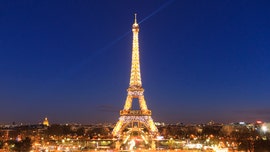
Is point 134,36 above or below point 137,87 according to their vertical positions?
above

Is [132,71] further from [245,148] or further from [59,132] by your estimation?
[59,132]

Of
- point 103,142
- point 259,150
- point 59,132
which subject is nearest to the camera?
point 259,150

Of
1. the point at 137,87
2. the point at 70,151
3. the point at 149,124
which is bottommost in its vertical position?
the point at 70,151

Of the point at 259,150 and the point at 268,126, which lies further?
the point at 268,126

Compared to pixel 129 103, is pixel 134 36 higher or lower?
higher

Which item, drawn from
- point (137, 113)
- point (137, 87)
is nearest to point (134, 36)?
point (137, 87)

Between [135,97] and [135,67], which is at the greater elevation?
[135,67]

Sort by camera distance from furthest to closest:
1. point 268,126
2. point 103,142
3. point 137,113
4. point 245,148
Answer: point 268,126 → point 137,113 → point 103,142 → point 245,148

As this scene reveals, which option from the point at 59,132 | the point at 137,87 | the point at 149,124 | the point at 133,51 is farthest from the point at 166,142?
the point at 59,132

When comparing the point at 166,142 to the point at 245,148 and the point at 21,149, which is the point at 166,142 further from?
the point at 21,149
